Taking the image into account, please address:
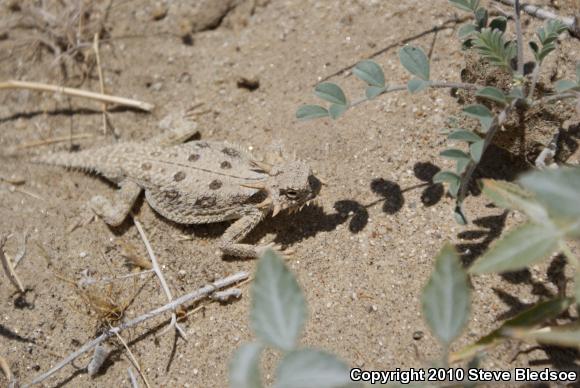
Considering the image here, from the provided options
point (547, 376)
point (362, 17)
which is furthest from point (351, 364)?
point (362, 17)

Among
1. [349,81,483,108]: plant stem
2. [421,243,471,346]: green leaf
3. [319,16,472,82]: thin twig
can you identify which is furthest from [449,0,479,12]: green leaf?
[421,243,471,346]: green leaf

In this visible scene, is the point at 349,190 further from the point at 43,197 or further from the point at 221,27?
the point at 43,197

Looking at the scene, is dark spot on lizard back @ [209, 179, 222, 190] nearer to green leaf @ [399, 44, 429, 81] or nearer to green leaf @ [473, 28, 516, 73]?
green leaf @ [399, 44, 429, 81]

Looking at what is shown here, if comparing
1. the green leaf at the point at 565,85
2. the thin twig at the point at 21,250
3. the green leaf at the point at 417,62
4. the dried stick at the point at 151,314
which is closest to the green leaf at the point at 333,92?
the green leaf at the point at 417,62

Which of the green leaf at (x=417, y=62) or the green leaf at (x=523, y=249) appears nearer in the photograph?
the green leaf at (x=523, y=249)

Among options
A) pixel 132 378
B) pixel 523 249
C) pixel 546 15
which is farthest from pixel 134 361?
pixel 546 15

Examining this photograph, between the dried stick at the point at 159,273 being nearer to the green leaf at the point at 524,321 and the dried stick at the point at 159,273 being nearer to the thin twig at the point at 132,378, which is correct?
the thin twig at the point at 132,378
